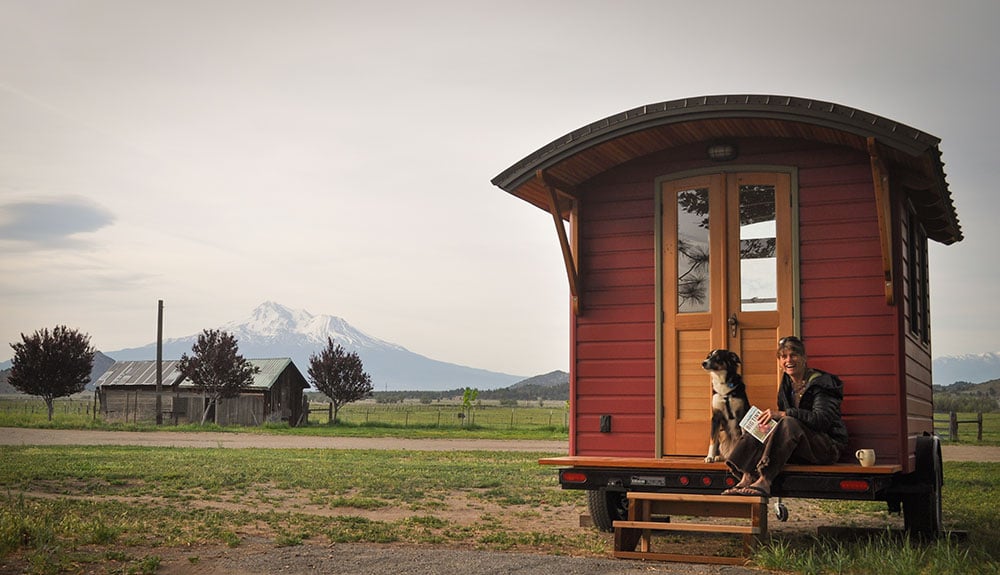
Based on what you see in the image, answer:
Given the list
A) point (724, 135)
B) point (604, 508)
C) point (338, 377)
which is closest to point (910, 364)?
point (724, 135)

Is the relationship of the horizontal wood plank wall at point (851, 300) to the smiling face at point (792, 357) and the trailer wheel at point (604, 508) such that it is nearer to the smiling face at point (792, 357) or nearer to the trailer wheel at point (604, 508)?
the smiling face at point (792, 357)

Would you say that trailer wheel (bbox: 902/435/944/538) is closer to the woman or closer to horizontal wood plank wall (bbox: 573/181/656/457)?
the woman

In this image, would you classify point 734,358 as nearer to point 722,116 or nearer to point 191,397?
point 722,116

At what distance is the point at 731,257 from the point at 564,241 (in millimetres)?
1606

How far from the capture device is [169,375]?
5088 cm

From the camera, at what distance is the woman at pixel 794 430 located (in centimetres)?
801

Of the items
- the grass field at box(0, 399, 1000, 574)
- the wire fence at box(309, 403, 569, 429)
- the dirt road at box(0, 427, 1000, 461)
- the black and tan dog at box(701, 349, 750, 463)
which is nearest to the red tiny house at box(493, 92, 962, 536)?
the black and tan dog at box(701, 349, 750, 463)

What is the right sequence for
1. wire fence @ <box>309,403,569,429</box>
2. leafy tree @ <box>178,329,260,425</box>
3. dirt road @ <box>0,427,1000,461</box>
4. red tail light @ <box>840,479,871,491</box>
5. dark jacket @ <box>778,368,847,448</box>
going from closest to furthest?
red tail light @ <box>840,479,871,491</box> → dark jacket @ <box>778,368,847,448</box> → dirt road @ <box>0,427,1000,461</box> → leafy tree @ <box>178,329,260,425</box> → wire fence @ <box>309,403,569,429</box>

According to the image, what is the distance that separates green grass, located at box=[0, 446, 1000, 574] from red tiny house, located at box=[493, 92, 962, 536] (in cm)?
124

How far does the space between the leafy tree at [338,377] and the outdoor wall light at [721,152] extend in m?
44.9

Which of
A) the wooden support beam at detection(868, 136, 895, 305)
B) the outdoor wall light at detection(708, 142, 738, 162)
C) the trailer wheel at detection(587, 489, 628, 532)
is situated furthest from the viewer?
the trailer wheel at detection(587, 489, 628, 532)

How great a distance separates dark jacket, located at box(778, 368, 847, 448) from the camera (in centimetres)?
812

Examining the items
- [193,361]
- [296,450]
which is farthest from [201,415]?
[296,450]

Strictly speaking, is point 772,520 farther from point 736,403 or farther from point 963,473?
point 963,473
